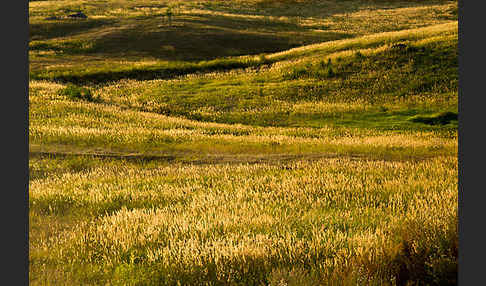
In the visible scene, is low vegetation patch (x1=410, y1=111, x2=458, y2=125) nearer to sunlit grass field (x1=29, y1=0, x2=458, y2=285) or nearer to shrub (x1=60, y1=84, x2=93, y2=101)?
sunlit grass field (x1=29, y1=0, x2=458, y2=285)

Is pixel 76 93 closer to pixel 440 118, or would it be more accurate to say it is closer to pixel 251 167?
pixel 251 167

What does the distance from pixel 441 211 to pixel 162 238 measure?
15.8 ft

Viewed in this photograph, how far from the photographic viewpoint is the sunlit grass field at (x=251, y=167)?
6637 millimetres

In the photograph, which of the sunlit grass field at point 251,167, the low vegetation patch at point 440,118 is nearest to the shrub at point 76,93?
the sunlit grass field at point 251,167

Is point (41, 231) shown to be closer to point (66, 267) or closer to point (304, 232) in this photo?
point (66, 267)

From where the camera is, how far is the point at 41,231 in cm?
920

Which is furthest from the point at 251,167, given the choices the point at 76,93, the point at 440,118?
the point at 76,93

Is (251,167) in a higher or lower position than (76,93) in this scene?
lower

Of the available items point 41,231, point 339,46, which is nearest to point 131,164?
point 41,231

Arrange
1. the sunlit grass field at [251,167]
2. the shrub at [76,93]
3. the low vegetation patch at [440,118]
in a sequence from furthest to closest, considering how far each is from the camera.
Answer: the shrub at [76,93], the low vegetation patch at [440,118], the sunlit grass field at [251,167]

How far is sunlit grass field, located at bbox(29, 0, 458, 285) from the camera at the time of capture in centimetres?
664

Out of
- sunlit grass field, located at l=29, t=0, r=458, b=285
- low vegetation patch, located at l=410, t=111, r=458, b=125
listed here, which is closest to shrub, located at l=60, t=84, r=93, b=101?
sunlit grass field, located at l=29, t=0, r=458, b=285

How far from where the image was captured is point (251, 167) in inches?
688

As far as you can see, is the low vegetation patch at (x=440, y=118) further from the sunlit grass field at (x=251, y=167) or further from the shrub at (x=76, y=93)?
the shrub at (x=76, y=93)
